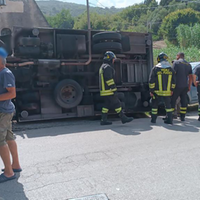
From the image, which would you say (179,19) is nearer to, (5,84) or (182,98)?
(182,98)

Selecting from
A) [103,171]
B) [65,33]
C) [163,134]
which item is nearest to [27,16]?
[65,33]

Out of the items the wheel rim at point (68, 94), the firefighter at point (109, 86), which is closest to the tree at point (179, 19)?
the wheel rim at point (68, 94)

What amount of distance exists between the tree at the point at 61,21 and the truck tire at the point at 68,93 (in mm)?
85672

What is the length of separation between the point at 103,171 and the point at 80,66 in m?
4.57

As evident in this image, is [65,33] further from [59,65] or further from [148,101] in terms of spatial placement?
[148,101]

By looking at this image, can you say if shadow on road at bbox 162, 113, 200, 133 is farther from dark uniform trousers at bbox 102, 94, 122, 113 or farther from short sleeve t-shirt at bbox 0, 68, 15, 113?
short sleeve t-shirt at bbox 0, 68, 15, 113

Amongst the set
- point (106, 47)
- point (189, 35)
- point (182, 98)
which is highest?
point (189, 35)

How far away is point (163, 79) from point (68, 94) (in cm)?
255

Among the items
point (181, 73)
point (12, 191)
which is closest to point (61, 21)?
point (181, 73)

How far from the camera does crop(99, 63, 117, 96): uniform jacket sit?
7.16 meters

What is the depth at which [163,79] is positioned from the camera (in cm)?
750

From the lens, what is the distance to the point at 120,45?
8.28 m

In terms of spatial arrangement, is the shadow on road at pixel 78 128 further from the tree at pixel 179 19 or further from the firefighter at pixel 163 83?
the tree at pixel 179 19

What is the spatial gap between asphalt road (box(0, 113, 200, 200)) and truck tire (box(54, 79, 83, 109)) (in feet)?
3.14
